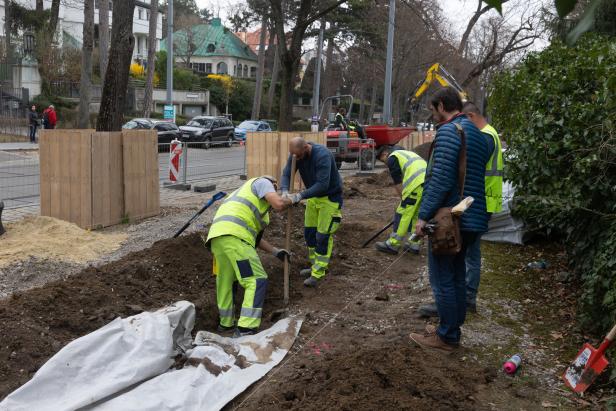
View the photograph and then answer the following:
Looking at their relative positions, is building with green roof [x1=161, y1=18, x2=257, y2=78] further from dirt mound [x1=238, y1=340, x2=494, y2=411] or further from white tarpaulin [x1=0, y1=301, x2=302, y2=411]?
dirt mound [x1=238, y1=340, x2=494, y2=411]

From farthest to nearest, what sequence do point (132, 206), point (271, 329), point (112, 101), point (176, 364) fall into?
point (112, 101)
point (132, 206)
point (271, 329)
point (176, 364)

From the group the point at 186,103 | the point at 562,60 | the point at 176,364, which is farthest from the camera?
the point at 186,103

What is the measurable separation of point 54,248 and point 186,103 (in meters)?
45.5

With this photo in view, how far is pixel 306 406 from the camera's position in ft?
12.4

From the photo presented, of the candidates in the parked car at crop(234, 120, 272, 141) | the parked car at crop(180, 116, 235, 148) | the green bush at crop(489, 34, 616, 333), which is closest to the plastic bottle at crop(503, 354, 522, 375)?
the green bush at crop(489, 34, 616, 333)

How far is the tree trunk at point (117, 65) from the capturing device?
1079cm

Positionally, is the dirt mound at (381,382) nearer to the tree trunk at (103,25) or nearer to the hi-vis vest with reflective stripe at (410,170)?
the hi-vis vest with reflective stripe at (410,170)

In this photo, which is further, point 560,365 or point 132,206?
point 132,206

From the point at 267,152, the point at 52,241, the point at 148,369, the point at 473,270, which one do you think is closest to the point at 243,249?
the point at 148,369

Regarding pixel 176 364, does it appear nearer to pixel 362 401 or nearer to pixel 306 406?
pixel 306 406

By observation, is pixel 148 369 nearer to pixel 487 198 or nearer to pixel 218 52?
pixel 487 198

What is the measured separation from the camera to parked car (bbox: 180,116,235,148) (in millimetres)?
29859

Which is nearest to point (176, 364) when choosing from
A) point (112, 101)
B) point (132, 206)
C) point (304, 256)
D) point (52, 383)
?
point (52, 383)

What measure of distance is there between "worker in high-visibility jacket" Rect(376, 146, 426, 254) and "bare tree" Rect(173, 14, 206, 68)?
5817cm
